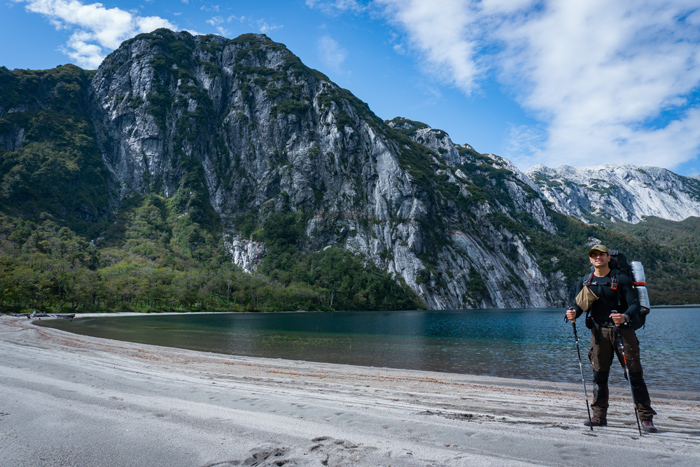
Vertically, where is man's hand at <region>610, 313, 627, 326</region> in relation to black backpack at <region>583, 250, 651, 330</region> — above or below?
below

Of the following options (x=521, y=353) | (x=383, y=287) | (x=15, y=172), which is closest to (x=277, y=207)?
(x=383, y=287)

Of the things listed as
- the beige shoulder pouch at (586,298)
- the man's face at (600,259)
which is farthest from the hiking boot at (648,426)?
the man's face at (600,259)

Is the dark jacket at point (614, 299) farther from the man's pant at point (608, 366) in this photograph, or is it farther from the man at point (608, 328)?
the man's pant at point (608, 366)

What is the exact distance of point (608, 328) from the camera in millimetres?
6938

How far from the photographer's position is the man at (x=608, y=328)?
665 centimetres

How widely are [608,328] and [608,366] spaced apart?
29.8 inches

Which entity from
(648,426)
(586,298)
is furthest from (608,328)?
(648,426)

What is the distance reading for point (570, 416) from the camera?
8422 mm

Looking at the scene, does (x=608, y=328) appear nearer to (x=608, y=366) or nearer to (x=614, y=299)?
(x=614, y=299)

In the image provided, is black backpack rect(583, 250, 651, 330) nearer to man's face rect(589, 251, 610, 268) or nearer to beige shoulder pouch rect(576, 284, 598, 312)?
man's face rect(589, 251, 610, 268)

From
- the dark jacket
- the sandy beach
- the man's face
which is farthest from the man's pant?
the man's face

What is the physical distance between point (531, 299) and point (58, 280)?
197 m

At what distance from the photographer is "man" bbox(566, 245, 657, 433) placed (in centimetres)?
665

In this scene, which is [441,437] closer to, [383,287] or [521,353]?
[521,353]
